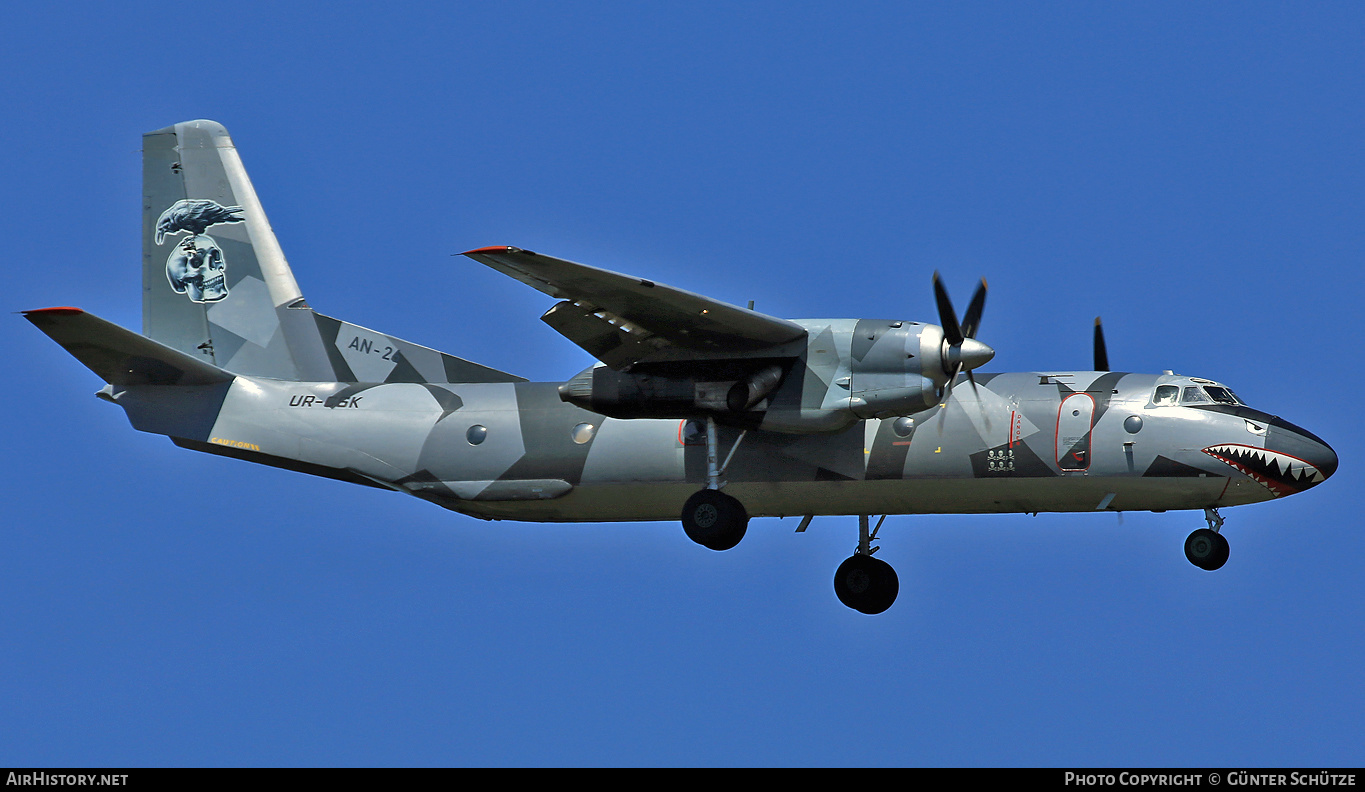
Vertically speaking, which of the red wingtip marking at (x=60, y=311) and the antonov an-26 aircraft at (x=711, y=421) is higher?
the red wingtip marking at (x=60, y=311)

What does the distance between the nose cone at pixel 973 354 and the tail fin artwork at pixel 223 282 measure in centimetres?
910

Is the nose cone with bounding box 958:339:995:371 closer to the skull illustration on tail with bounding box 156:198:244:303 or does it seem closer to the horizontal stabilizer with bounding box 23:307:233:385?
the horizontal stabilizer with bounding box 23:307:233:385

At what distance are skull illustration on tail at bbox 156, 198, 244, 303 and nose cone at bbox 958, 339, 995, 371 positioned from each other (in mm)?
12494

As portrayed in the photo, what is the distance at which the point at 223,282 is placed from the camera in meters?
25.6

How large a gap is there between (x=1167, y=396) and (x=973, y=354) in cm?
300

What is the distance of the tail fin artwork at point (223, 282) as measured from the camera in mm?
24609

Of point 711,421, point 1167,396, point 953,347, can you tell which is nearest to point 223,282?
point 711,421

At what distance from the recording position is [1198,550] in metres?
20.7

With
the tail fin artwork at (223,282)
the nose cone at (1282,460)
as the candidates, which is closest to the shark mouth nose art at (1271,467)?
the nose cone at (1282,460)

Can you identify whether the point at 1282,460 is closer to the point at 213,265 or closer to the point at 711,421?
the point at 711,421

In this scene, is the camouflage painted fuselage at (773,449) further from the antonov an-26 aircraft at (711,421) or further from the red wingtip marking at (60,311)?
the red wingtip marking at (60,311)
